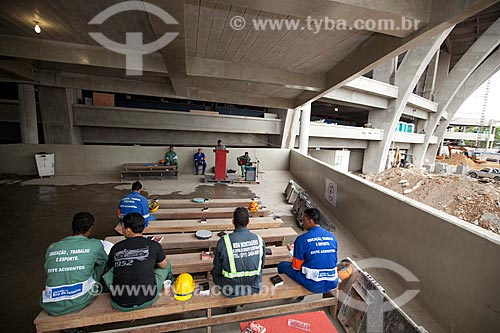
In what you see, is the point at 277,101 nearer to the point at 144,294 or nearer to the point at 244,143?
the point at 244,143

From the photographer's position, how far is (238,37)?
4.84m

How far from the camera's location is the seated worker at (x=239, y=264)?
2416 millimetres

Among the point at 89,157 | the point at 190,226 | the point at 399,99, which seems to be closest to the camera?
the point at 190,226

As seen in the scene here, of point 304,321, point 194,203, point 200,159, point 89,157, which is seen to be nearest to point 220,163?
point 200,159

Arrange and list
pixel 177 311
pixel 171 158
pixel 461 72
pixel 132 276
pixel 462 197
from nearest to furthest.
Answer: pixel 132 276 < pixel 177 311 < pixel 462 197 < pixel 171 158 < pixel 461 72

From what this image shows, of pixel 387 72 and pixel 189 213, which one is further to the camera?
pixel 387 72

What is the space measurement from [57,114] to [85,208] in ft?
24.1

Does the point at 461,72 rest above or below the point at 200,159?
above

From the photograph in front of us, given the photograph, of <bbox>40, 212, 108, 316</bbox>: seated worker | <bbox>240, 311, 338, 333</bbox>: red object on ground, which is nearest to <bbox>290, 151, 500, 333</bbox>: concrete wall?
<bbox>240, 311, 338, 333</bbox>: red object on ground

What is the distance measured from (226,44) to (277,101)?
237 inches

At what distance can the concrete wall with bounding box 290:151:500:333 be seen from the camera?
251cm

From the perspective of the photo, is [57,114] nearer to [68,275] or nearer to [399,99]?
[68,275]

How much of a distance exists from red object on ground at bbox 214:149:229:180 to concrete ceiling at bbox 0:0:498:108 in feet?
10.1

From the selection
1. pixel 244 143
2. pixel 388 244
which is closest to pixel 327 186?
pixel 388 244
